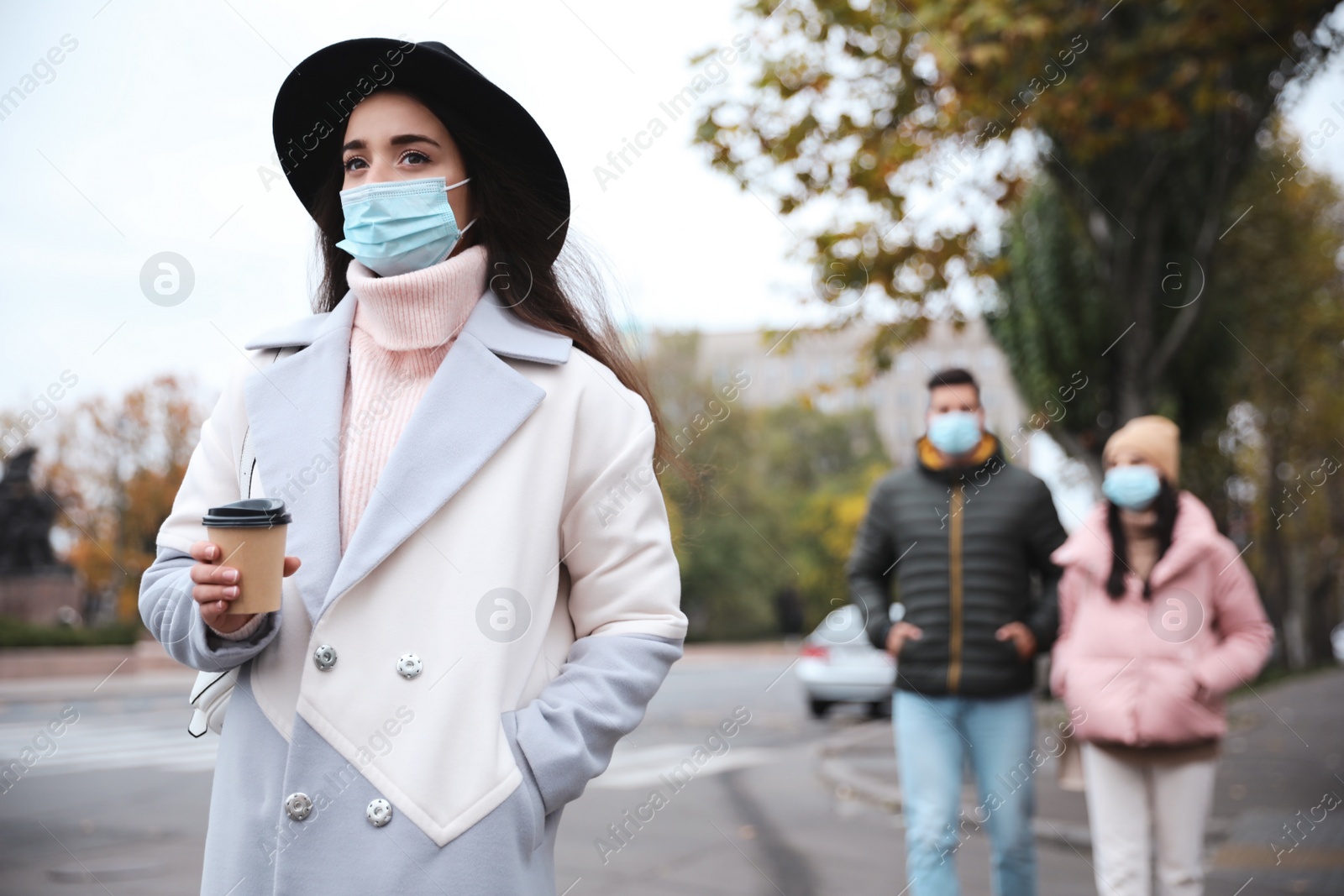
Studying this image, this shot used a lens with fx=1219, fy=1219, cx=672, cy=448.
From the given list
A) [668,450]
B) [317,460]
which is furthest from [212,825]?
[668,450]

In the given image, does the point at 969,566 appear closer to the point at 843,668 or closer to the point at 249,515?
the point at 249,515

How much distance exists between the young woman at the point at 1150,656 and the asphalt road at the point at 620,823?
6.77 feet

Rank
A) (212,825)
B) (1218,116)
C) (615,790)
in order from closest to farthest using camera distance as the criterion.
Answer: (212,825), (615,790), (1218,116)

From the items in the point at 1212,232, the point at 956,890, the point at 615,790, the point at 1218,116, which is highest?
the point at 1218,116

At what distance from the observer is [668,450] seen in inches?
91.4

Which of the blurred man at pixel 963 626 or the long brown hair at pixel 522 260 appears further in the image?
the blurred man at pixel 963 626

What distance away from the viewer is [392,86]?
2.15 meters

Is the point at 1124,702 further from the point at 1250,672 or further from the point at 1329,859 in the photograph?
the point at 1329,859

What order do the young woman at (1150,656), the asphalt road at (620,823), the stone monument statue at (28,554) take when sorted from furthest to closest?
the stone monument statue at (28,554), the asphalt road at (620,823), the young woman at (1150,656)

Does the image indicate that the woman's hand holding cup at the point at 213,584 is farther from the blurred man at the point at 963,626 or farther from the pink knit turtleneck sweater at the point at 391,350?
the blurred man at the point at 963,626

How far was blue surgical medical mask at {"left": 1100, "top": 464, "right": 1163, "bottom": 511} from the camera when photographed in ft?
14.6

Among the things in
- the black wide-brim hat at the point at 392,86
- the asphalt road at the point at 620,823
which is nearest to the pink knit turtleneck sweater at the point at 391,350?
the black wide-brim hat at the point at 392,86

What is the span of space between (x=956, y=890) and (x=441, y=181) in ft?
10.5

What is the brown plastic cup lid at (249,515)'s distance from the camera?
5.42ft
